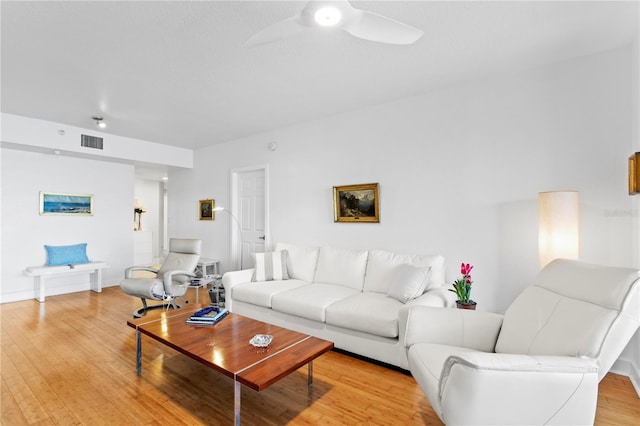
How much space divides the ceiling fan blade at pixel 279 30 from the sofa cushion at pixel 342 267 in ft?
7.96

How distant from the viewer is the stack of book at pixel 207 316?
2.51 metres

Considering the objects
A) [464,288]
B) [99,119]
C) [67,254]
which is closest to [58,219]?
[67,254]

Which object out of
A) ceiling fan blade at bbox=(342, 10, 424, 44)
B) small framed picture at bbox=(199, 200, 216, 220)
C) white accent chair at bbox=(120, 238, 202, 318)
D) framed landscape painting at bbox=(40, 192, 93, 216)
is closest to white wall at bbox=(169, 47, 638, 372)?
white accent chair at bbox=(120, 238, 202, 318)

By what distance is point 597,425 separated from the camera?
1.85 metres

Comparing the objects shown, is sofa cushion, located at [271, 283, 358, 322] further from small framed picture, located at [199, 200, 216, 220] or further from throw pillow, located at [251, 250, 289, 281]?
small framed picture, located at [199, 200, 216, 220]

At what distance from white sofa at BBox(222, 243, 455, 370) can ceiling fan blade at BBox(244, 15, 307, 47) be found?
190 centimetres

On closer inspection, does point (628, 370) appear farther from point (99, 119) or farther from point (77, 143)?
point (77, 143)

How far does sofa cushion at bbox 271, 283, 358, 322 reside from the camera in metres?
2.90

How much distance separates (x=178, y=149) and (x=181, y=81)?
3.15 meters

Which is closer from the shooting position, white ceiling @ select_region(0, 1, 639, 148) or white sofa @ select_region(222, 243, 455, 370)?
white ceiling @ select_region(0, 1, 639, 148)

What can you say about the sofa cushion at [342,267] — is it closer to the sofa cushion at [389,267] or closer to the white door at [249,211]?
the sofa cushion at [389,267]

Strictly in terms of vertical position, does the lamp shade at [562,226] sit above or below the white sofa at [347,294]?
above

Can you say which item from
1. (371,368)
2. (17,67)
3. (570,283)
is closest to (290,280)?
(371,368)

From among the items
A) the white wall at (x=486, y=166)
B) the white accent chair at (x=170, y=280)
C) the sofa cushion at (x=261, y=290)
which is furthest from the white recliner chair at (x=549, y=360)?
the white accent chair at (x=170, y=280)
